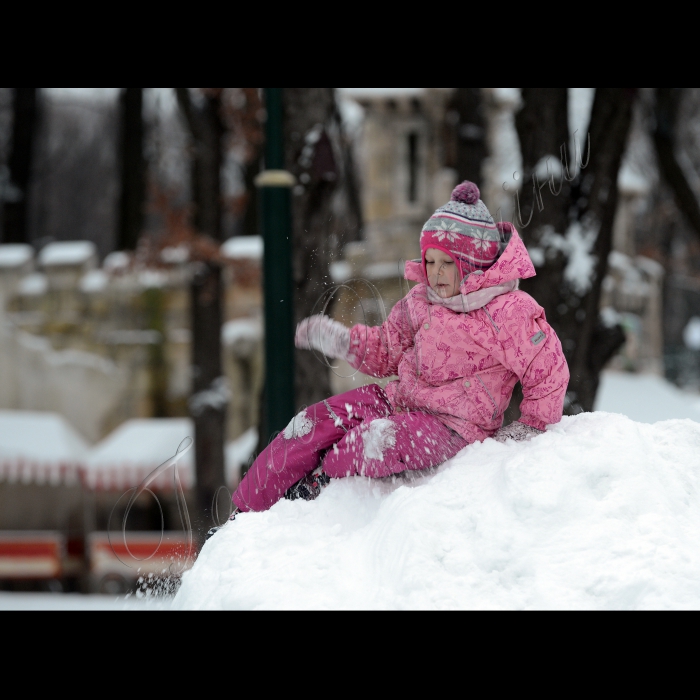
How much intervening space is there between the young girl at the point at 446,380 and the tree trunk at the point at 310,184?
1538mm

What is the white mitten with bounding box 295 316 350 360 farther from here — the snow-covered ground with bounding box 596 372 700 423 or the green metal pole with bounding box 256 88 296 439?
the snow-covered ground with bounding box 596 372 700 423

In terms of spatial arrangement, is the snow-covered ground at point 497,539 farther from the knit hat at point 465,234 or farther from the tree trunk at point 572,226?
the tree trunk at point 572,226

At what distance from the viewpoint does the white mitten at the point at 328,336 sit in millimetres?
2684

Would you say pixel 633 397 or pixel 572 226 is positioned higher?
pixel 572 226

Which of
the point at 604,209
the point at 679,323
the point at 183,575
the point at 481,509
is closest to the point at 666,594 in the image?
the point at 481,509

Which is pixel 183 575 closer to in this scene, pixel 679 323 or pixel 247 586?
pixel 247 586

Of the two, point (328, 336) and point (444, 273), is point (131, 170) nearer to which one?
point (328, 336)

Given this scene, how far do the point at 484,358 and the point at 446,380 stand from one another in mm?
151

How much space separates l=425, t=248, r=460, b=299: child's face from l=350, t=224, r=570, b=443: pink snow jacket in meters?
0.05

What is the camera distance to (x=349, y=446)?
2.45 meters

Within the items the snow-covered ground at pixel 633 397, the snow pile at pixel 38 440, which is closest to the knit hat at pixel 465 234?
the snow-covered ground at pixel 633 397

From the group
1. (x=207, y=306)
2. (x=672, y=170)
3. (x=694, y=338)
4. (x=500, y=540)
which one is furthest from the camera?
(x=694, y=338)

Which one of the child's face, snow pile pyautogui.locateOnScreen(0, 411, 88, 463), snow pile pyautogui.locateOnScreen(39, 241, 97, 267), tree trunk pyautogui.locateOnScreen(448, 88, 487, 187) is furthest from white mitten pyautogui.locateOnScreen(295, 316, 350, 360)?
snow pile pyautogui.locateOnScreen(39, 241, 97, 267)

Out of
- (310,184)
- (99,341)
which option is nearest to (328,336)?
(310,184)
